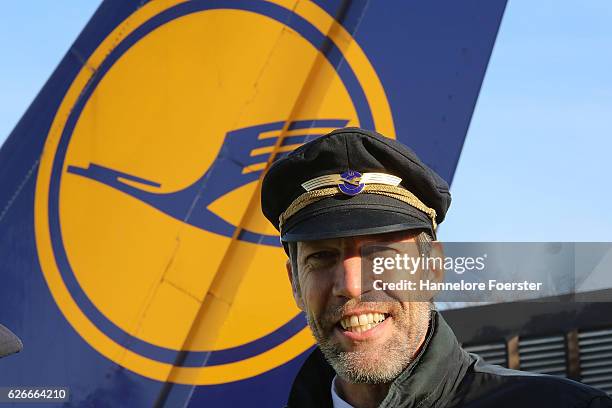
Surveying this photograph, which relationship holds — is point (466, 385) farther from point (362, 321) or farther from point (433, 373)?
point (362, 321)

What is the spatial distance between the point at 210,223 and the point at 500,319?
1.06 metres

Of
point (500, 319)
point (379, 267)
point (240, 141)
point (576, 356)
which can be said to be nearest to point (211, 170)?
point (240, 141)

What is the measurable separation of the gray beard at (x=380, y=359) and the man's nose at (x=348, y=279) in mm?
90

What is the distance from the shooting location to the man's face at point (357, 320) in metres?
1.64

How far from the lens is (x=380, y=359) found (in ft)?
5.38

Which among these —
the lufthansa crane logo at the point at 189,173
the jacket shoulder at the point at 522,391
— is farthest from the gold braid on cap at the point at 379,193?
the lufthansa crane logo at the point at 189,173

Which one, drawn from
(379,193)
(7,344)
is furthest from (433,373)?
(7,344)

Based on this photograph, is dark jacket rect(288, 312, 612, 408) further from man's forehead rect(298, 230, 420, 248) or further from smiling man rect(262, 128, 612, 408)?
man's forehead rect(298, 230, 420, 248)

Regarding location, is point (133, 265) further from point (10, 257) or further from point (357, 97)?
point (357, 97)

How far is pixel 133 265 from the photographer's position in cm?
342

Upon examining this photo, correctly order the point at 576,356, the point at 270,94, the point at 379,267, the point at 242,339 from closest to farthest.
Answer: the point at 379,267 → the point at 576,356 → the point at 242,339 → the point at 270,94

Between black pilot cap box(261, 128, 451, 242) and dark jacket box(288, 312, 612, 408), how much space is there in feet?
0.64

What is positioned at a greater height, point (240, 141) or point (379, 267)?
point (240, 141)

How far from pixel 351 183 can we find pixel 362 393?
1.21 ft
